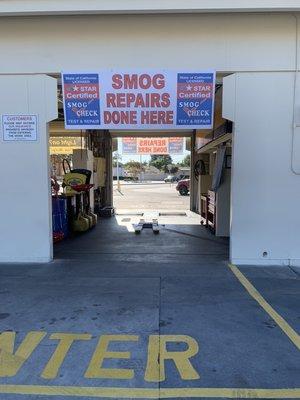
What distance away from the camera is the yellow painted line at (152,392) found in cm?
311

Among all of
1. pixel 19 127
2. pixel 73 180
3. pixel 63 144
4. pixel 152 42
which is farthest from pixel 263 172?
pixel 63 144

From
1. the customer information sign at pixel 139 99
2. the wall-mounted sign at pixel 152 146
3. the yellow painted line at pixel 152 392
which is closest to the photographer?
the yellow painted line at pixel 152 392

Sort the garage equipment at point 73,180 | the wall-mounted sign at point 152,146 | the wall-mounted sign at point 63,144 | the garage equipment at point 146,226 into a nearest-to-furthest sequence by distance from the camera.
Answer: the garage equipment at point 146,226 → the garage equipment at point 73,180 → the wall-mounted sign at point 63,144 → the wall-mounted sign at point 152,146

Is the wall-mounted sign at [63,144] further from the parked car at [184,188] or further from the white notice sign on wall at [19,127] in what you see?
the white notice sign on wall at [19,127]

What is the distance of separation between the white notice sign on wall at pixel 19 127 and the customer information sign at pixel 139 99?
61 centimetres

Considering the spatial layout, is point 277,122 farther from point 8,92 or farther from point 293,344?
point 8,92

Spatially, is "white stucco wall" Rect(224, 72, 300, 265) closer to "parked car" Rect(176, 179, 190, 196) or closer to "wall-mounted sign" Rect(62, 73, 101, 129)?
"wall-mounted sign" Rect(62, 73, 101, 129)

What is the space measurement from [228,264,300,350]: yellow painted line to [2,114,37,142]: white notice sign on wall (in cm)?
414

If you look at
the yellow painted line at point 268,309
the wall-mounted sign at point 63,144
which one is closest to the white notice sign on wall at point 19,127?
the yellow painted line at point 268,309

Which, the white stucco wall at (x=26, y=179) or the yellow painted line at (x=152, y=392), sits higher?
the white stucco wall at (x=26, y=179)

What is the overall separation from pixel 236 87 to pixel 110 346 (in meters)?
4.66

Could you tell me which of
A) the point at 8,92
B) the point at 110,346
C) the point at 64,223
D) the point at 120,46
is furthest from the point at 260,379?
the point at 64,223

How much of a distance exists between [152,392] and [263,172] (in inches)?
177

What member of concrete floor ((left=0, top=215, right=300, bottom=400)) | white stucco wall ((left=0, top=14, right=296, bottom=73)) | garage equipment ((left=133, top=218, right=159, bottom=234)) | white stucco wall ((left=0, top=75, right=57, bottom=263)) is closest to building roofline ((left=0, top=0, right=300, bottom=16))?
white stucco wall ((left=0, top=14, right=296, bottom=73))
